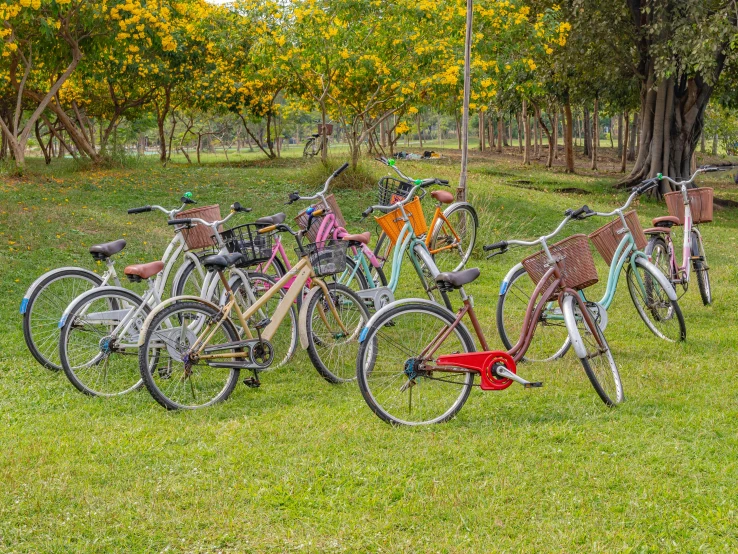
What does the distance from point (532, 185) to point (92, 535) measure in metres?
17.4

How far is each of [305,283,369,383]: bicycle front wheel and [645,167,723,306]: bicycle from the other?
2735 millimetres

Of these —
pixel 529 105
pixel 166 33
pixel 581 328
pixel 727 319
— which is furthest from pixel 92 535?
pixel 529 105

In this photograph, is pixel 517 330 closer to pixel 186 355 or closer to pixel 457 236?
pixel 457 236

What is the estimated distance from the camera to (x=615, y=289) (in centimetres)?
615

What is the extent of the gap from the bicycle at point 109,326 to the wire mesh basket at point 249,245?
0.11 metres

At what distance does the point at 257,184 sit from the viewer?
1479 cm

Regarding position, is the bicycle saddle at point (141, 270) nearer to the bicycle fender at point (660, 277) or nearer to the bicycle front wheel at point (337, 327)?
the bicycle front wheel at point (337, 327)

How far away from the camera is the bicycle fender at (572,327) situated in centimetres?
469

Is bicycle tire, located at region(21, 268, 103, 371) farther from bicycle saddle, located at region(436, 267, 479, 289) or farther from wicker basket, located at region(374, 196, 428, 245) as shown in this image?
bicycle saddle, located at region(436, 267, 479, 289)

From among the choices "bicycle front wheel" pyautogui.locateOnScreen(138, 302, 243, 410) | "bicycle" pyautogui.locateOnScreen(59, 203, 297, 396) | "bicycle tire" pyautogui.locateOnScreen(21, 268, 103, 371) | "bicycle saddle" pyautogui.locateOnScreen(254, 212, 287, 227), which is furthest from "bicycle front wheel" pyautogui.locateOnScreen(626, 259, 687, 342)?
"bicycle tire" pyautogui.locateOnScreen(21, 268, 103, 371)

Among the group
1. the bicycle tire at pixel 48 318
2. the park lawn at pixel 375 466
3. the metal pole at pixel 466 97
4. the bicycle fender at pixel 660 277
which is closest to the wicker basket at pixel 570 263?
the park lawn at pixel 375 466

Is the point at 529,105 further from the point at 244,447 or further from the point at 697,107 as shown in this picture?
the point at 244,447

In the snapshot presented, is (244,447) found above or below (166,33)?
below

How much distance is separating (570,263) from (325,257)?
156 cm
